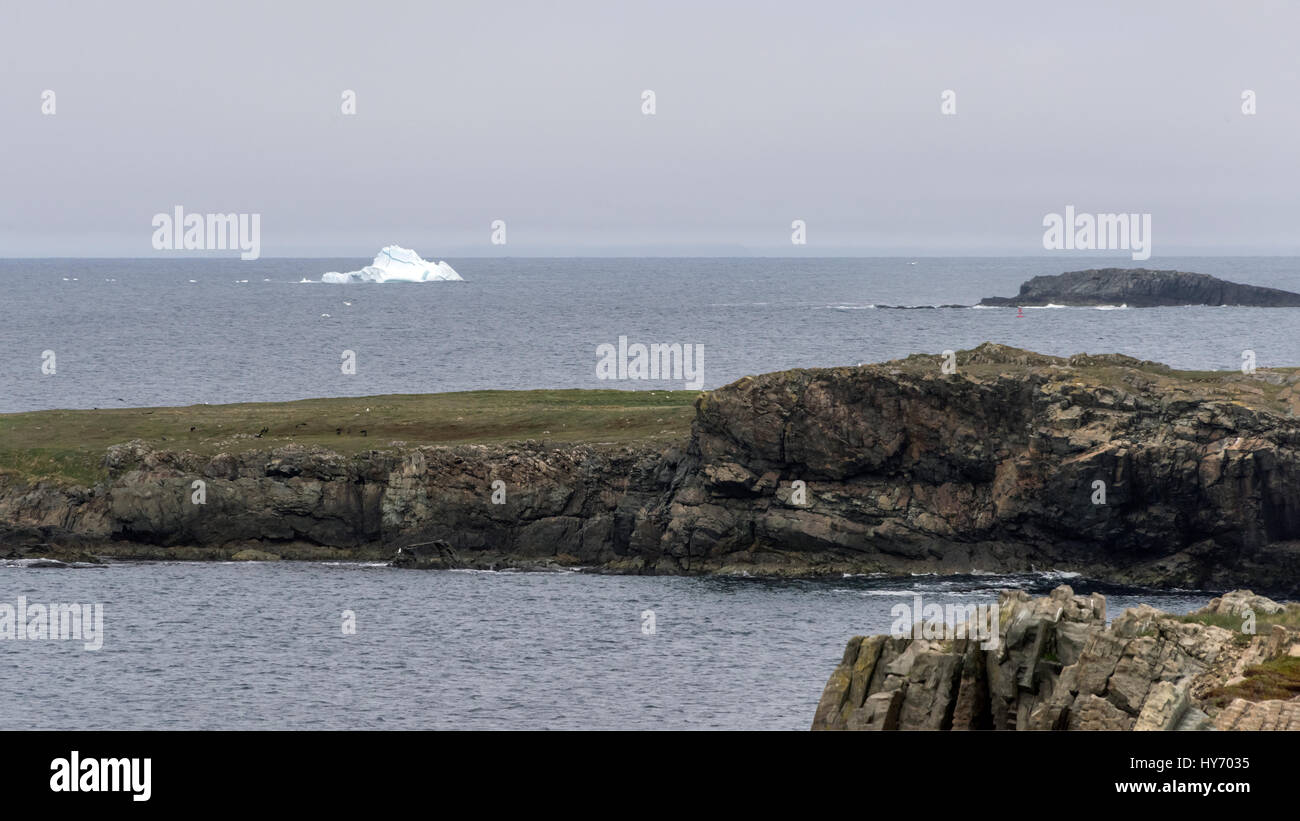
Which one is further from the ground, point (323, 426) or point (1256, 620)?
point (323, 426)

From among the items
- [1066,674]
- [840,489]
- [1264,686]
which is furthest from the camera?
[840,489]

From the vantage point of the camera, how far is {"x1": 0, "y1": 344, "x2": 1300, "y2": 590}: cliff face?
7762 centimetres

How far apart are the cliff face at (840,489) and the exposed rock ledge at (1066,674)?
35581mm

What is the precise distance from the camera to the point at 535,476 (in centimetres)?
8556

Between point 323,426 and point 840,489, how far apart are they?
3351cm

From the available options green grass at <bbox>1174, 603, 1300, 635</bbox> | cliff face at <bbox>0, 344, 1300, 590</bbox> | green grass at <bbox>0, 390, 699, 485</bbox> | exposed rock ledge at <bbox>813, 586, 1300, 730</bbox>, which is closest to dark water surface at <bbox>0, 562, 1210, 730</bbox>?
cliff face at <bbox>0, 344, 1300, 590</bbox>

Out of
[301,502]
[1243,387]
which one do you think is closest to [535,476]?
[301,502]

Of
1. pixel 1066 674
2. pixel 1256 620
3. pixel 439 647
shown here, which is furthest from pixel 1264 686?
pixel 439 647

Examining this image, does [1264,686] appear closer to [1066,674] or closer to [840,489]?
[1066,674]

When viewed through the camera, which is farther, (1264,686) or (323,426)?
(323,426)

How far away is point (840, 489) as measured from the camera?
82.6 meters

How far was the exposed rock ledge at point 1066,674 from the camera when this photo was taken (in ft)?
105
